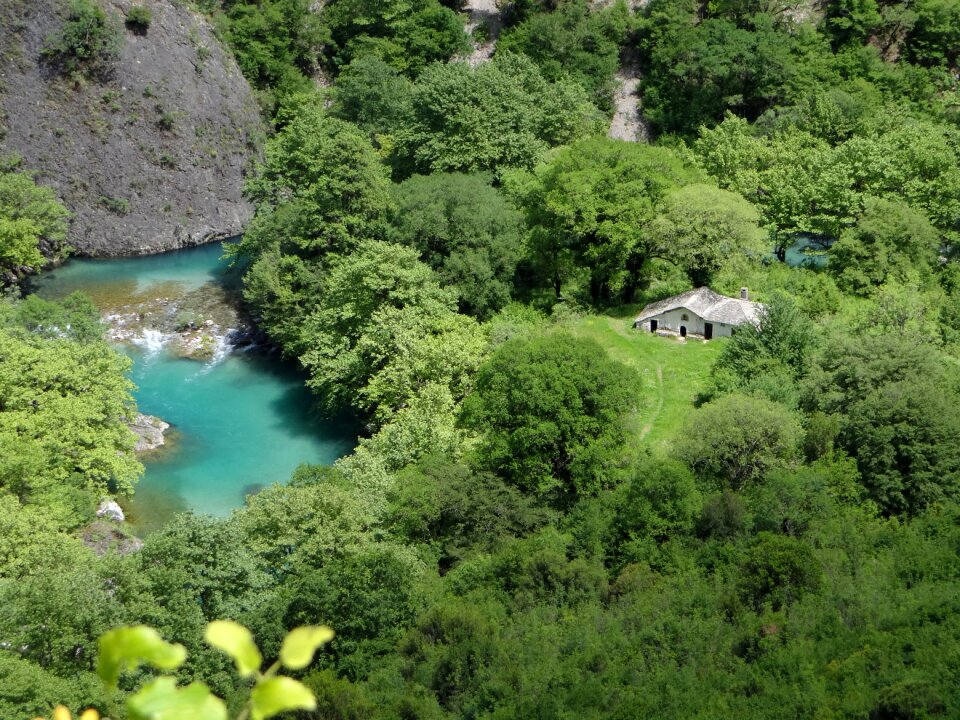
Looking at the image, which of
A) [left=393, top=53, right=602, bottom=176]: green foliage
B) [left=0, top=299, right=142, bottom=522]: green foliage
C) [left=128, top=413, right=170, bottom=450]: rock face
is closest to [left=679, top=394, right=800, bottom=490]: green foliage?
[left=0, top=299, right=142, bottom=522]: green foliage

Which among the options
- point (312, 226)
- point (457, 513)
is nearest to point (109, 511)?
point (457, 513)

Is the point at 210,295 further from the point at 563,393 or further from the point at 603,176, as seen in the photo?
the point at 563,393

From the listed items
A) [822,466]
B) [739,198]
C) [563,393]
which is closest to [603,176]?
[739,198]

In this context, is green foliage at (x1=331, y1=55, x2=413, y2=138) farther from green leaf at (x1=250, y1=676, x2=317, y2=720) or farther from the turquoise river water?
green leaf at (x1=250, y1=676, x2=317, y2=720)

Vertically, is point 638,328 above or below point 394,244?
below

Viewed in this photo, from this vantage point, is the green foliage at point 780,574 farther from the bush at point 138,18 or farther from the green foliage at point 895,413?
the bush at point 138,18

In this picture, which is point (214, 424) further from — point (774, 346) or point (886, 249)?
point (886, 249)
